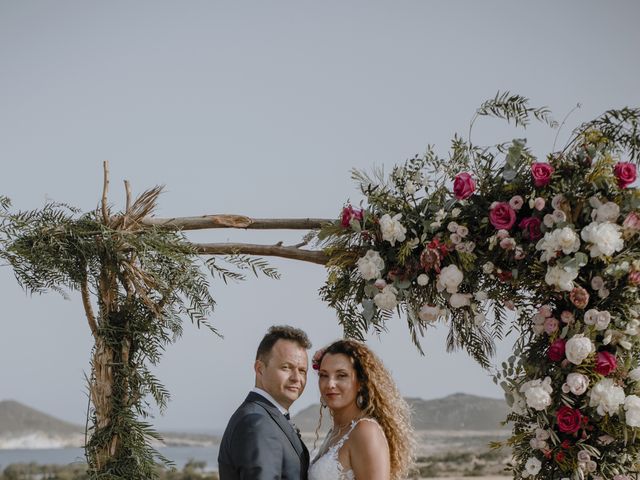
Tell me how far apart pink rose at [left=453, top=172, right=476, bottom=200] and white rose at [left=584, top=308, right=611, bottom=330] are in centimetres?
104

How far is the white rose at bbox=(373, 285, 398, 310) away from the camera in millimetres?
5316

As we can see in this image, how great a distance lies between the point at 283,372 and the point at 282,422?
32cm

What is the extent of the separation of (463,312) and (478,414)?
11.3m

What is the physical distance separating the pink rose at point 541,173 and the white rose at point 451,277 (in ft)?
2.43

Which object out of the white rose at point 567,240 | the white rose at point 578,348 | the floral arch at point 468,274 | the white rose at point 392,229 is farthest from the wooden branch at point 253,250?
the white rose at point 578,348

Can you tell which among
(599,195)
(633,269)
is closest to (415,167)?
(599,195)

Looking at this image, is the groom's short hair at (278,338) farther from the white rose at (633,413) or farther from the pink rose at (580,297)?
the white rose at (633,413)

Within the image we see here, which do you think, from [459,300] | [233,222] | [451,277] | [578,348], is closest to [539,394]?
[578,348]

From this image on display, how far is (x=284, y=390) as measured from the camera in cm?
509

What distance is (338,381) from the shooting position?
5184 millimetres

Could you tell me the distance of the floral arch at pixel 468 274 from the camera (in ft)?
16.2

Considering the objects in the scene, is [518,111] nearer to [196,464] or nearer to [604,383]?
[604,383]

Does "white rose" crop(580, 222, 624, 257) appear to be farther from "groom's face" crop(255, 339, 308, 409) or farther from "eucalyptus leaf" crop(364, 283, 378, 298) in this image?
"groom's face" crop(255, 339, 308, 409)

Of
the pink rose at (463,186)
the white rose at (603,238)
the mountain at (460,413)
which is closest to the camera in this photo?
the white rose at (603,238)
